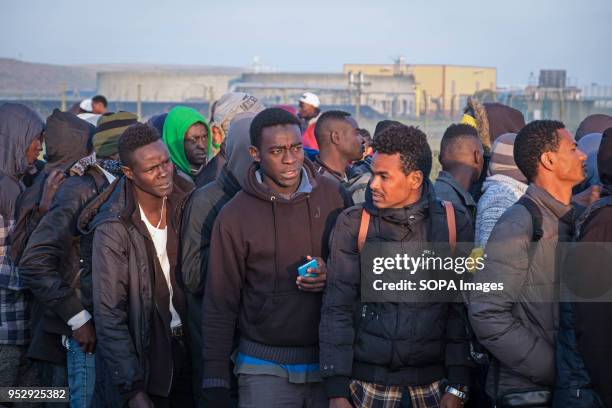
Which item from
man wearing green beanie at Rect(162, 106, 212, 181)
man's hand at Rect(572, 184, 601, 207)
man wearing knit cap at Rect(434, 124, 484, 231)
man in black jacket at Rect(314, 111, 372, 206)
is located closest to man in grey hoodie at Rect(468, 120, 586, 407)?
man's hand at Rect(572, 184, 601, 207)

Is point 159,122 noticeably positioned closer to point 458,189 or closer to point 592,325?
point 458,189

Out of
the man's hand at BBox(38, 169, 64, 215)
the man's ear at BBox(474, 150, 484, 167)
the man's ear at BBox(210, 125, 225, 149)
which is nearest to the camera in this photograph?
the man's hand at BBox(38, 169, 64, 215)

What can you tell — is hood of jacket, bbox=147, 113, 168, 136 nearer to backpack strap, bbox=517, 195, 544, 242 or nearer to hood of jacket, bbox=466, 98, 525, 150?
hood of jacket, bbox=466, 98, 525, 150

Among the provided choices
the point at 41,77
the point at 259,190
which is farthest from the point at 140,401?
the point at 41,77

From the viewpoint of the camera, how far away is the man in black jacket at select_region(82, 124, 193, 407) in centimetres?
486

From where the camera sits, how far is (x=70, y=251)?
537cm

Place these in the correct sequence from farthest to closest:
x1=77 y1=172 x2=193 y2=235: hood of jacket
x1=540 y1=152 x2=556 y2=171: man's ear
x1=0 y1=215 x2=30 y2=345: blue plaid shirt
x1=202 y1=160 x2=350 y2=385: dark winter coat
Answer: x1=0 y1=215 x2=30 y2=345: blue plaid shirt → x1=77 y1=172 x2=193 y2=235: hood of jacket → x1=202 y1=160 x2=350 y2=385: dark winter coat → x1=540 y1=152 x2=556 y2=171: man's ear

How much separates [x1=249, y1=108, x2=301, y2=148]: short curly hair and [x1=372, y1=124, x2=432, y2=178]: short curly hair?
621 mm

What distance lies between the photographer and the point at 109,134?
245 inches

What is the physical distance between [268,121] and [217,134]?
1.93 metres

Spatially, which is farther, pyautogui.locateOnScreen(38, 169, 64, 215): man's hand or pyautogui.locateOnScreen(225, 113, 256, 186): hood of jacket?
pyautogui.locateOnScreen(38, 169, 64, 215): man's hand

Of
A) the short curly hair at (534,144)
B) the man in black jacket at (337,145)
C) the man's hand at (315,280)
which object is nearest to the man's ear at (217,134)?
the man in black jacket at (337,145)

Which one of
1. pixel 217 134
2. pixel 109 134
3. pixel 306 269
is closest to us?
pixel 306 269

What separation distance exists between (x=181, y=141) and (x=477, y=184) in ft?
7.11
